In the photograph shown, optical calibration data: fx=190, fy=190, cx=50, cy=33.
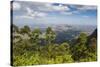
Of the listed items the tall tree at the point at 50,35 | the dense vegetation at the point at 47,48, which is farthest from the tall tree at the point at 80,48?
the tall tree at the point at 50,35

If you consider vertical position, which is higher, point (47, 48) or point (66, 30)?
point (66, 30)

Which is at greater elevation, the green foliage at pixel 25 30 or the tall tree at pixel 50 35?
the green foliage at pixel 25 30

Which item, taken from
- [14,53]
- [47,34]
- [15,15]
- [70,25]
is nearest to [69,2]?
[70,25]

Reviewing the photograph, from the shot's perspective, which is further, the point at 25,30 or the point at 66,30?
the point at 66,30

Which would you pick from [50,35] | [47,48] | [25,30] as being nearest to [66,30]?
[50,35]

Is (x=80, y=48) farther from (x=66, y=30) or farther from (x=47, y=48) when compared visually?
(x=47, y=48)

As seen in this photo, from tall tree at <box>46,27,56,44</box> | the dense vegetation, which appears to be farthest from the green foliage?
tall tree at <box>46,27,56,44</box>

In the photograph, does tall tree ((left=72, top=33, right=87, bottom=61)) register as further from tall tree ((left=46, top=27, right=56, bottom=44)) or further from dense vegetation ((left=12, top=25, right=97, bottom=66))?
tall tree ((left=46, top=27, right=56, bottom=44))

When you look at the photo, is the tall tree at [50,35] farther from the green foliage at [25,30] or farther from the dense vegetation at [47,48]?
the green foliage at [25,30]

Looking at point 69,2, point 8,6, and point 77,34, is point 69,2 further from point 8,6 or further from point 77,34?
point 8,6
